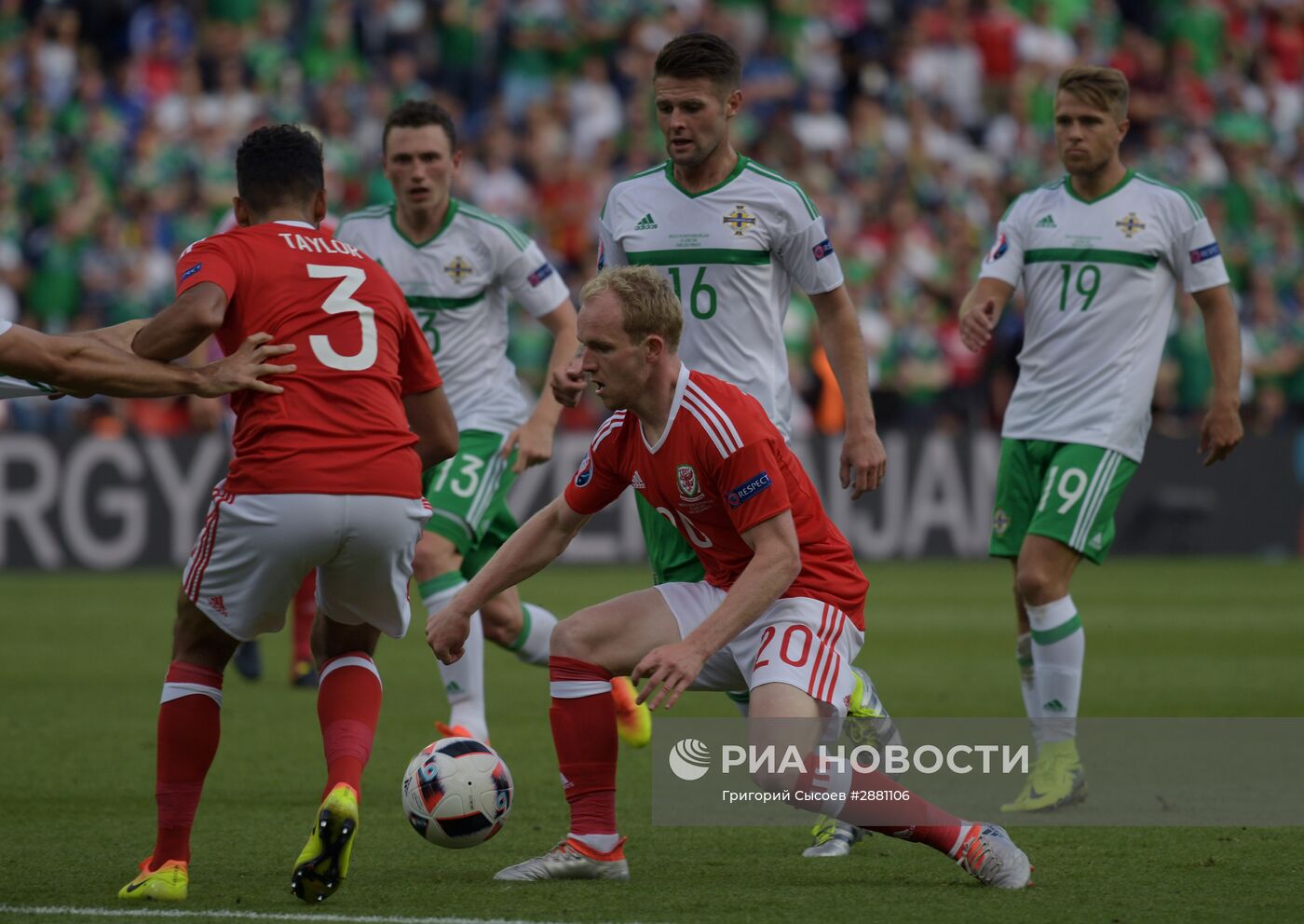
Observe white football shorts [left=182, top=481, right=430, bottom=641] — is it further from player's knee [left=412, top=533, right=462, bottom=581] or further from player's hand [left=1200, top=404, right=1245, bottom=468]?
player's hand [left=1200, top=404, right=1245, bottom=468]

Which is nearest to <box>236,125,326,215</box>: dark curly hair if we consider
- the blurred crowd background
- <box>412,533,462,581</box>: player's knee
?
<box>412,533,462,581</box>: player's knee

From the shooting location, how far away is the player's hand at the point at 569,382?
5750 mm

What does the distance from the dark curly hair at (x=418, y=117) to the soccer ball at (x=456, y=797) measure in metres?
3.44

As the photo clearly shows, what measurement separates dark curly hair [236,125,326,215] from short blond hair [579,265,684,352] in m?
0.91

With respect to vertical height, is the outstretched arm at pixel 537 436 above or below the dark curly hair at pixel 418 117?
below

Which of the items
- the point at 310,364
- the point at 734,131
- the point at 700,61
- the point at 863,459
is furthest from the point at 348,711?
the point at 734,131

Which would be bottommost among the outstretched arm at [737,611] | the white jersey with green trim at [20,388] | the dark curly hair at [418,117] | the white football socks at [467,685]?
the white football socks at [467,685]

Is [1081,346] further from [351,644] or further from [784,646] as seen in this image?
[351,644]

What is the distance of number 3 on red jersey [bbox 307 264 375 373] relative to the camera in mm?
5648

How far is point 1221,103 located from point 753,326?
66.5 ft

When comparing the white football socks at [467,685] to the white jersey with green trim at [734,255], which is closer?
the white jersey with green trim at [734,255]

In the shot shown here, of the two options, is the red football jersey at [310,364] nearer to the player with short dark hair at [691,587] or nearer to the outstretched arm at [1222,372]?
the player with short dark hair at [691,587]

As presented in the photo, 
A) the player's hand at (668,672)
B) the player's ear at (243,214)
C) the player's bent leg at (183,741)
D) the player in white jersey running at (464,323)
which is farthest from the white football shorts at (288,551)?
the player in white jersey running at (464,323)

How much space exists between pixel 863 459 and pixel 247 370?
7.06ft
